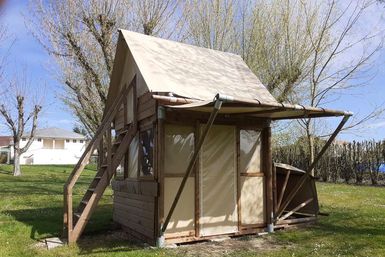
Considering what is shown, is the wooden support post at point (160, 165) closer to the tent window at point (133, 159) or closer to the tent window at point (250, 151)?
the tent window at point (133, 159)

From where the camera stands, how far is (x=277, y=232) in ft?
30.4

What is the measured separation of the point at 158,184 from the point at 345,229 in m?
4.79

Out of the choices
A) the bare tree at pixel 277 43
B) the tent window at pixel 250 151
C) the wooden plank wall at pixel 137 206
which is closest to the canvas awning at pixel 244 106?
the tent window at pixel 250 151

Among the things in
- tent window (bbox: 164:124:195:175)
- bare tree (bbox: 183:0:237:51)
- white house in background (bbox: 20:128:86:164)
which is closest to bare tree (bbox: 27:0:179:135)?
bare tree (bbox: 183:0:237:51)

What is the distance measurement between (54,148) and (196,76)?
58707mm

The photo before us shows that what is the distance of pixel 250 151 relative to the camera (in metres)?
9.33

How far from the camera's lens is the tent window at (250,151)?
9.16 m

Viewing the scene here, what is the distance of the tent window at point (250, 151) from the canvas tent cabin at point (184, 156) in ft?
0.08

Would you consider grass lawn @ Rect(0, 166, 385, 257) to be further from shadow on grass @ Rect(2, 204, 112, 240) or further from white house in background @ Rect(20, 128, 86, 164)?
white house in background @ Rect(20, 128, 86, 164)

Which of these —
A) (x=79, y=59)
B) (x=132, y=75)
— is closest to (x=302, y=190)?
(x=132, y=75)

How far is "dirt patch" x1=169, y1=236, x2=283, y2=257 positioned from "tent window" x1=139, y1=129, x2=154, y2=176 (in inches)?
67.8

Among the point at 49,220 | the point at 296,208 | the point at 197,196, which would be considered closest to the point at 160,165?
the point at 197,196

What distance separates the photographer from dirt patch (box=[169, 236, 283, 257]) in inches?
289

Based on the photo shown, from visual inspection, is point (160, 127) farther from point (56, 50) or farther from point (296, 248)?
point (56, 50)
